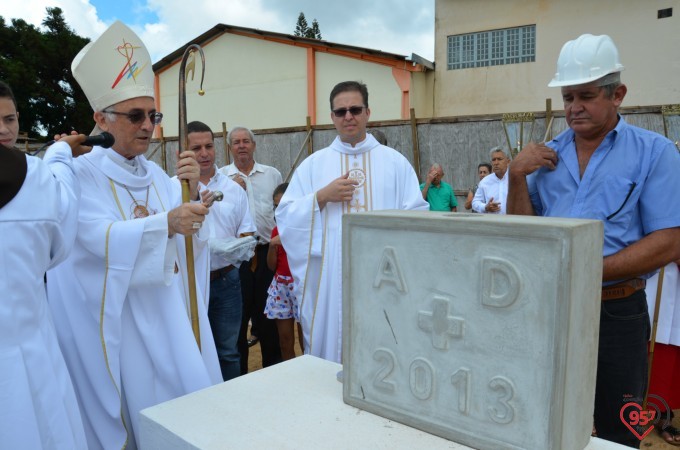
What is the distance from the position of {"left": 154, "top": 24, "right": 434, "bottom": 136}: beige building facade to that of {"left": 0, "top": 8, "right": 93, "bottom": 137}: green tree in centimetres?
1270

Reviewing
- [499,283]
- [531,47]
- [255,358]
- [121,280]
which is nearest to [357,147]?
[121,280]

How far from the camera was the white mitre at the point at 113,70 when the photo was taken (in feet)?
8.32

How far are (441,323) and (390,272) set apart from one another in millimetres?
219

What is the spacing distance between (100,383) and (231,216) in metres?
1.78

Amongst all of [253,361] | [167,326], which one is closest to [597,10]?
[253,361]

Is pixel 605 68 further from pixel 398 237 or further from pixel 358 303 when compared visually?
pixel 358 303

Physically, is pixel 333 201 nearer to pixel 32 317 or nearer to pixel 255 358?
pixel 32 317

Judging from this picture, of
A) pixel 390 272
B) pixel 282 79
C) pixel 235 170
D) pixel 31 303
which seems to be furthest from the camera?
pixel 282 79

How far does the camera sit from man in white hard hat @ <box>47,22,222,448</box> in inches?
93.5

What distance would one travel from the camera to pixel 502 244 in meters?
1.35

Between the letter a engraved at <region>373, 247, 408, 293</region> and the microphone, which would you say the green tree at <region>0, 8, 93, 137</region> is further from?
the letter a engraved at <region>373, 247, 408, 293</region>

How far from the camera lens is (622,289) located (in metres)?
2.12

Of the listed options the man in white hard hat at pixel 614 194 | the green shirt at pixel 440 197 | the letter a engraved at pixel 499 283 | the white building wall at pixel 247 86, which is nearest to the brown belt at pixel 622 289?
the man in white hard hat at pixel 614 194

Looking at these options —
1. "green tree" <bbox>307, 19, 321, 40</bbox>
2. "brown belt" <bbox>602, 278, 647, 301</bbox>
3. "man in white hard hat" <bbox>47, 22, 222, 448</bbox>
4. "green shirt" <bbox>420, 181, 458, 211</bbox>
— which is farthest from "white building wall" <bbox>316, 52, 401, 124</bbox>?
"green tree" <bbox>307, 19, 321, 40</bbox>
